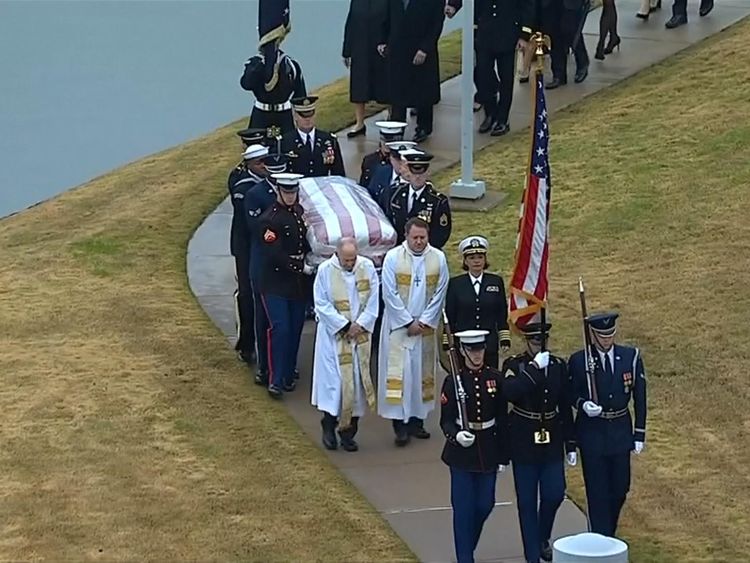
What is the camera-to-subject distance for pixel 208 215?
1733 centimetres

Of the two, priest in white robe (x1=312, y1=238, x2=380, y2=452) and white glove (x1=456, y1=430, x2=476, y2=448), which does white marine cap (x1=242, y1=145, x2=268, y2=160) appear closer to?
priest in white robe (x1=312, y1=238, x2=380, y2=452)

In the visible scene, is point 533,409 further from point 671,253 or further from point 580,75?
point 580,75

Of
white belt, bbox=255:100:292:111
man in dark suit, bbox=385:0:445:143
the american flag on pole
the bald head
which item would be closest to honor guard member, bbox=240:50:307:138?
white belt, bbox=255:100:292:111

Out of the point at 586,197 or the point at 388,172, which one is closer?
the point at 388,172

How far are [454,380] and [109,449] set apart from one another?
115 inches

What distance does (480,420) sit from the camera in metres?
9.73

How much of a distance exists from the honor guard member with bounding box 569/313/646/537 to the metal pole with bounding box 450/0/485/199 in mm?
6455

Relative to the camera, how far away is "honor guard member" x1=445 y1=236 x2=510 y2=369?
439 inches

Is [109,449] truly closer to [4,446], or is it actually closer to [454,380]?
[4,446]

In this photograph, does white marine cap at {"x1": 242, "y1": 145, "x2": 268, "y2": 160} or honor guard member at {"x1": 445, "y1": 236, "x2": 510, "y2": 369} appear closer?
honor guard member at {"x1": 445, "y1": 236, "x2": 510, "y2": 369}

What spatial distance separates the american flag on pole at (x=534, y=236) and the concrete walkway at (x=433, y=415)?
1152 millimetres

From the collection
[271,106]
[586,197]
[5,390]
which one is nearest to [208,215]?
[271,106]

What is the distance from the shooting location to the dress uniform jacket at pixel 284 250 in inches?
483

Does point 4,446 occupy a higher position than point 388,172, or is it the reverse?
point 388,172
